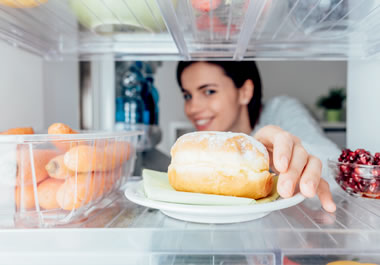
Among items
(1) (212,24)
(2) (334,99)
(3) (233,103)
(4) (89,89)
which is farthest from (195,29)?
(2) (334,99)

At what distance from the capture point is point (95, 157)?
1.47 ft

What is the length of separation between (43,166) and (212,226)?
0.75 feet

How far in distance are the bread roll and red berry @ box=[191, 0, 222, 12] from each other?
243 mm

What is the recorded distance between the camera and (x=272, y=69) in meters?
2.78

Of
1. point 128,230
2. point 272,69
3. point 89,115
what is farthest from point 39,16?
point 272,69

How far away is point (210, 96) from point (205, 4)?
901 mm

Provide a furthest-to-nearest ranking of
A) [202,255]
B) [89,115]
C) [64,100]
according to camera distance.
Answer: [89,115]
[64,100]
[202,255]

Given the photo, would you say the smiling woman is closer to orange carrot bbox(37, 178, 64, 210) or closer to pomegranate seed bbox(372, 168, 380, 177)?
pomegranate seed bbox(372, 168, 380, 177)

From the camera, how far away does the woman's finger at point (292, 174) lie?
1.31 feet

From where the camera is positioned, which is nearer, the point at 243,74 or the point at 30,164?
the point at 30,164

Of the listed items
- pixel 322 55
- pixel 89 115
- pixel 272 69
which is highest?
pixel 272 69

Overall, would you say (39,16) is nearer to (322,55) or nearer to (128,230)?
(128,230)

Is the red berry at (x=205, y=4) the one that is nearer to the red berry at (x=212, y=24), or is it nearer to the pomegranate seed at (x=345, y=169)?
the red berry at (x=212, y=24)

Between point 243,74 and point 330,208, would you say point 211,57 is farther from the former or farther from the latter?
point 243,74
